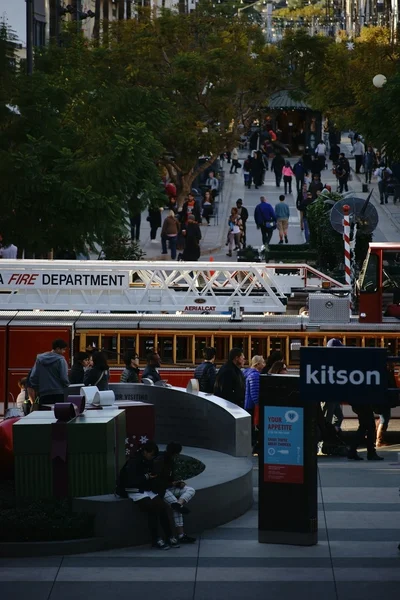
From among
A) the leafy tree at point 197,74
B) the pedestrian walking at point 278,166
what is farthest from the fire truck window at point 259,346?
the pedestrian walking at point 278,166

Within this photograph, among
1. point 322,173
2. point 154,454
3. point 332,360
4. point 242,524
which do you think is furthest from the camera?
point 322,173

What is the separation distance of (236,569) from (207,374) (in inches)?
310

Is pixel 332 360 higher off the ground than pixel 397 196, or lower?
lower

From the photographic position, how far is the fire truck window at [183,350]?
24562mm

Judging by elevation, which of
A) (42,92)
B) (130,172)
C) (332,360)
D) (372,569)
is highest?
(42,92)

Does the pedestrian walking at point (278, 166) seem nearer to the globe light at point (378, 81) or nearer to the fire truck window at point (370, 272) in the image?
the globe light at point (378, 81)

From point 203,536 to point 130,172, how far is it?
15.8 metres

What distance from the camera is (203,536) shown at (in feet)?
49.9

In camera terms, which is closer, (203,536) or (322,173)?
(203,536)

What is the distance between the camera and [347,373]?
13.6 metres

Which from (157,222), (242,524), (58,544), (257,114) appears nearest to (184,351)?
(242,524)

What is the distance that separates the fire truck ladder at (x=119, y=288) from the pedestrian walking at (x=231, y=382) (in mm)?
5266

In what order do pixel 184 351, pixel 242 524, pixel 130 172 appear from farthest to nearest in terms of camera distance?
pixel 130 172 → pixel 184 351 → pixel 242 524

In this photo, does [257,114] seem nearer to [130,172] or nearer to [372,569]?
[130,172]
